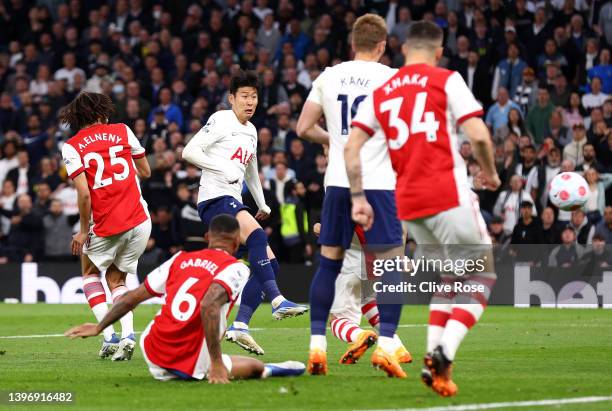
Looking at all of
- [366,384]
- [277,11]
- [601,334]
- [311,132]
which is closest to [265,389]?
[366,384]

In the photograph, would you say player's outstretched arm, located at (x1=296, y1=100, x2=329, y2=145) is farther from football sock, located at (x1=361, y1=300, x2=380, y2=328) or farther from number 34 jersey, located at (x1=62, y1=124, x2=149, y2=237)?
number 34 jersey, located at (x1=62, y1=124, x2=149, y2=237)

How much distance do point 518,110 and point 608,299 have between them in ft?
12.7

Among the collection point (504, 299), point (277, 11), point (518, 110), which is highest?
point (277, 11)

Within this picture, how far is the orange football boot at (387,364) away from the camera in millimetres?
9000

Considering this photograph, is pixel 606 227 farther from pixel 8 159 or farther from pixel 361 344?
pixel 8 159

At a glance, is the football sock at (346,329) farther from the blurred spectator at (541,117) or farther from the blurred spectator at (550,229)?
the blurred spectator at (541,117)

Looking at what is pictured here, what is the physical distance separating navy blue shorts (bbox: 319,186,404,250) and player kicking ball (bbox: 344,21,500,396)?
3.69 feet

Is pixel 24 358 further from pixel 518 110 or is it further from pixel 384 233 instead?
pixel 518 110

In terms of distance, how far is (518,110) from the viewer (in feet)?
72.4

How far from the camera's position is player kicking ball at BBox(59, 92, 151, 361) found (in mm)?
11375

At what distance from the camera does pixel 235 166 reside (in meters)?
12.3

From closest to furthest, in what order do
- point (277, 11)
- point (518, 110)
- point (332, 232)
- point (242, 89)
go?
point (332, 232)
point (242, 89)
point (518, 110)
point (277, 11)

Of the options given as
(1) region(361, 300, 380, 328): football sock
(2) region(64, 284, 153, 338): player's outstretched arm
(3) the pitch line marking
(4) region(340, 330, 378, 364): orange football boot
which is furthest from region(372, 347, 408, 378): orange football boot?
(1) region(361, 300, 380, 328): football sock

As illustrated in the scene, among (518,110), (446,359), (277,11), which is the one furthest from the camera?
(277,11)
